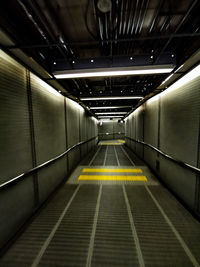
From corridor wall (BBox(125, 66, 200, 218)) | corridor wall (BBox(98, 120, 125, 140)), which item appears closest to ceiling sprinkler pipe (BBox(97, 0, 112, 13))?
corridor wall (BBox(125, 66, 200, 218))

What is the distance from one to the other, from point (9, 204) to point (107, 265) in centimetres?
175

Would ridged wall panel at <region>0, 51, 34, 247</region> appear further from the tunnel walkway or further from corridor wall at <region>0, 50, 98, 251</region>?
the tunnel walkway

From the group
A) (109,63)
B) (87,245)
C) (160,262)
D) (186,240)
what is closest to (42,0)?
(109,63)

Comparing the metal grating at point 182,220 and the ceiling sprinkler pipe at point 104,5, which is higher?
the ceiling sprinkler pipe at point 104,5

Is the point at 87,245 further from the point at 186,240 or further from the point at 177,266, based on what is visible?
the point at 186,240

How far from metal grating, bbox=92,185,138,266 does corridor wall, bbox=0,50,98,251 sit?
148cm

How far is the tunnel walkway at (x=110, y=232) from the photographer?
149 centimetres

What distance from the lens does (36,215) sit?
229cm

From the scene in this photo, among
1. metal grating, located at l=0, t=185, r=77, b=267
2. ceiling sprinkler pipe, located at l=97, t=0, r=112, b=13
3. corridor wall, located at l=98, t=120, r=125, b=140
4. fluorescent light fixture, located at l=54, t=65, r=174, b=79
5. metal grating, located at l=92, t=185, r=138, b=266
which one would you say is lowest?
metal grating, located at l=0, t=185, r=77, b=267

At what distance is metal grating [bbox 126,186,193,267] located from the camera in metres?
1.46

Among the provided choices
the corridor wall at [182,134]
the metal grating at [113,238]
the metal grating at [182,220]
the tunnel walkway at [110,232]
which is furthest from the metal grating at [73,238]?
the corridor wall at [182,134]

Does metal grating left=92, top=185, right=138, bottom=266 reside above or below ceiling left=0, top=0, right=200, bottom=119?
below

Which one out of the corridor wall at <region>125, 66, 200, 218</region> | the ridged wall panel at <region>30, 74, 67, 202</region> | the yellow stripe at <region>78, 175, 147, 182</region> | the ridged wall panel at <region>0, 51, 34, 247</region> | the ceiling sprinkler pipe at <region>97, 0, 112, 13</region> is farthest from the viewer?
the yellow stripe at <region>78, 175, 147, 182</region>

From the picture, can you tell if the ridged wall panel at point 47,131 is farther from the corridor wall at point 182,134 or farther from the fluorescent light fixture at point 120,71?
the corridor wall at point 182,134
